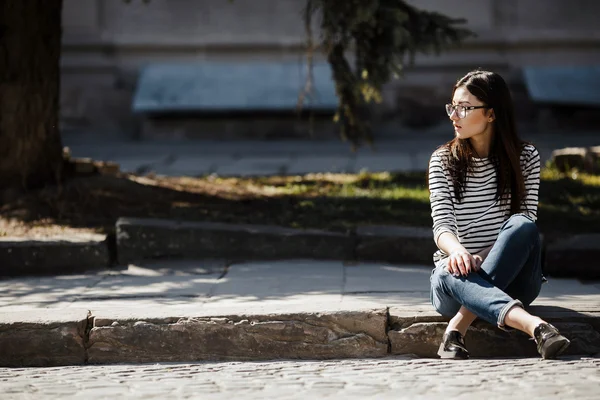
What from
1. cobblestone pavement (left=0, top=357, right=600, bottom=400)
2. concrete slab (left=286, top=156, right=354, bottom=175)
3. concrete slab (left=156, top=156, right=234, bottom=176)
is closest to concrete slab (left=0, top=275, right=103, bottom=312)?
cobblestone pavement (left=0, top=357, right=600, bottom=400)

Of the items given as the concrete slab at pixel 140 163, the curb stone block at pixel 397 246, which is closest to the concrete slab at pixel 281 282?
the curb stone block at pixel 397 246

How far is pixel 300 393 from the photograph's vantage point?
4.47 m

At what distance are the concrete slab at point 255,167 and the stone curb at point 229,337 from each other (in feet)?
19.4

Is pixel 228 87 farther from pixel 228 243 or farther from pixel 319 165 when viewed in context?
pixel 228 243

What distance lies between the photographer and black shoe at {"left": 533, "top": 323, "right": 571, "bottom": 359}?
15.3 feet

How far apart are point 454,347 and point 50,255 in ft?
10.6

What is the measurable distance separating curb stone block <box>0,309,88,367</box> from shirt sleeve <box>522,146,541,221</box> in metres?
2.42

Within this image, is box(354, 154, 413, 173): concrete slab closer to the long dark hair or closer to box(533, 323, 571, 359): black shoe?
the long dark hair

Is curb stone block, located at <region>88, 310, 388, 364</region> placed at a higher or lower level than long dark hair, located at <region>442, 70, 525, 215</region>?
lower

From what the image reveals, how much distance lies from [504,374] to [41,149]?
193 inches

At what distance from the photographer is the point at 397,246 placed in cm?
704

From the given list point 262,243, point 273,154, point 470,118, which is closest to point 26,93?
point 262,243

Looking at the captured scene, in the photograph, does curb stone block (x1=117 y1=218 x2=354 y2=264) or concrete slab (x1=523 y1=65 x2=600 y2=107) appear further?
concrete slab (x1=523 y1=65 x2=600 y2=107)

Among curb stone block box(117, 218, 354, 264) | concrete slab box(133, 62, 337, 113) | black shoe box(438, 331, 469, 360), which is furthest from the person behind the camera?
concrete slab box(133, 62, 337, 113)
